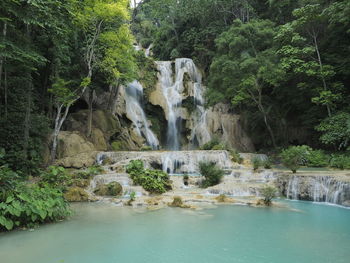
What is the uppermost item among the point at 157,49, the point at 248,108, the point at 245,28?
the point at 157,49

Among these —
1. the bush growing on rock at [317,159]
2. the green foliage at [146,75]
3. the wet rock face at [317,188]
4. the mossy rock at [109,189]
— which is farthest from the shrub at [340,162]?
the green foliage at [146,75]

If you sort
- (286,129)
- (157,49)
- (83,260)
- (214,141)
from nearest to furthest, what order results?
(83,260) → (214,141) → (286,129) → (157,49)

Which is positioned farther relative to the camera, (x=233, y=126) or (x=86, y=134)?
(x=233, y=126)


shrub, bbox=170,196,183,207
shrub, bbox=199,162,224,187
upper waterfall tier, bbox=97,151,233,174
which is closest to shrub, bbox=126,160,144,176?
upper waterfall tier, bbox=97,151,233,174

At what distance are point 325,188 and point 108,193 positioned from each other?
7.32 metres

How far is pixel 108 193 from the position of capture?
9500mm

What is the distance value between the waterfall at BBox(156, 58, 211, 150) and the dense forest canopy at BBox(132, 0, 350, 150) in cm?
345

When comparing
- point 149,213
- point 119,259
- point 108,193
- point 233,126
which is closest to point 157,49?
point 233,126

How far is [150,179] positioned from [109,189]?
164cm

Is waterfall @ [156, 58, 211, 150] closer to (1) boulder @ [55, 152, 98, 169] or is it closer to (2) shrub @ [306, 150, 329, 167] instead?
(2) shrub @ [306, 150, 329, 167]

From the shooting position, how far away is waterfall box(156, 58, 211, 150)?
22.8 meters

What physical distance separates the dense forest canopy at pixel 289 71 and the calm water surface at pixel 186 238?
9.45 metres

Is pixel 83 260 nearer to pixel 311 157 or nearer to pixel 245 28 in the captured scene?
pixel 311 157

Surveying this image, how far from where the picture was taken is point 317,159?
1425cm
